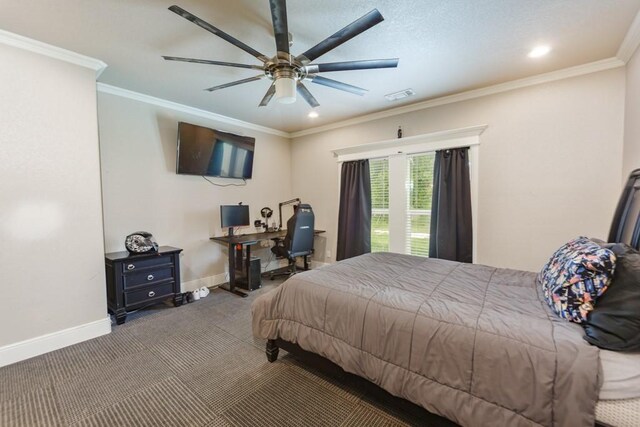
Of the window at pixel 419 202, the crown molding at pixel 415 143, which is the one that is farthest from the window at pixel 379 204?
the window at pixel 419 202

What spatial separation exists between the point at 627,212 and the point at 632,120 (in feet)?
2.77

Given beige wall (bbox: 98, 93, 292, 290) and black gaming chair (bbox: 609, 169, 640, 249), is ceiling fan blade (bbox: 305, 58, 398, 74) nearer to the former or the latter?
black gaming chair (bbox: 609, 169, 640, 249)

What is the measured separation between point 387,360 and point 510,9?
2485 millimetres

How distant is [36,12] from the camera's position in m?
1.89

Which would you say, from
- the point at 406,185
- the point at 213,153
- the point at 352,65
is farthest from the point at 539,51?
the point at 213,153

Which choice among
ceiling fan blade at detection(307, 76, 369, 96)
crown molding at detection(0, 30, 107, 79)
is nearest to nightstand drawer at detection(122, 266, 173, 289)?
crown molding at detection(0, 30, 107, 79)

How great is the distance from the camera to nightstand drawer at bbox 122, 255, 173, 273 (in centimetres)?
288

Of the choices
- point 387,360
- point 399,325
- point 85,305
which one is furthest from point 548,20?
point 85,305

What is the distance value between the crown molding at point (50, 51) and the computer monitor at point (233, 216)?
2126mm

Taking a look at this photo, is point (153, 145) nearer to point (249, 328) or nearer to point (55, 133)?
point (55, 133)

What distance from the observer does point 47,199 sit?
2.35m

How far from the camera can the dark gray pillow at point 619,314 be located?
3.63 ft

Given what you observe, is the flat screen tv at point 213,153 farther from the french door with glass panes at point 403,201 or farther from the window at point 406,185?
the french door with glass panes at point 403,201

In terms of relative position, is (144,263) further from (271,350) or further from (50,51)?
(50,51)
